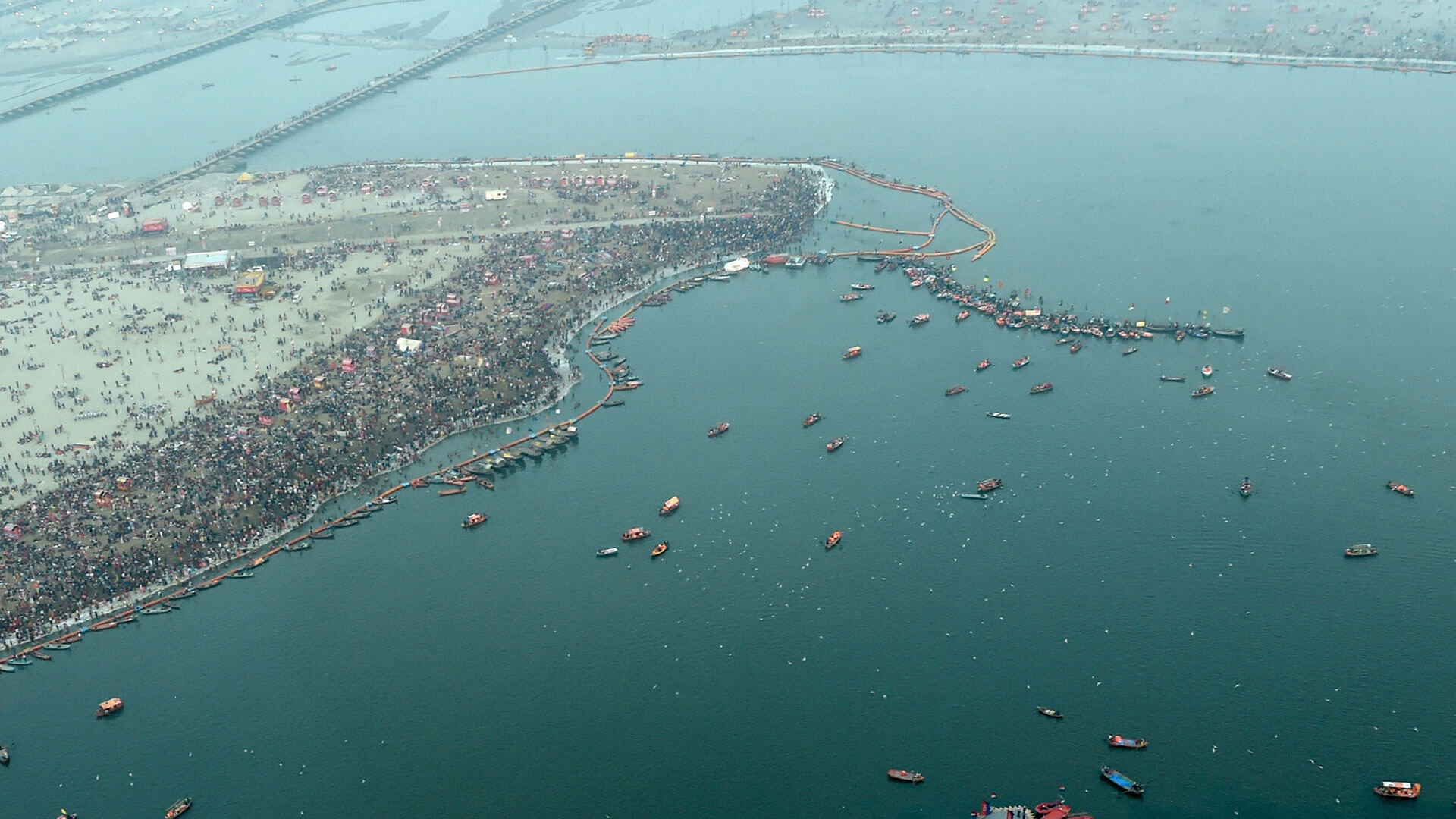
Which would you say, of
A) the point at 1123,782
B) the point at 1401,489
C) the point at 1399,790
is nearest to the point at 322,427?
the point at 1123,782

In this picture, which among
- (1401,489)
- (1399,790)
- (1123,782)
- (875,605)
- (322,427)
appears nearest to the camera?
(1399,790)

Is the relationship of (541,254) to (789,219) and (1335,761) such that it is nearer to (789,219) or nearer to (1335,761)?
(789,219)

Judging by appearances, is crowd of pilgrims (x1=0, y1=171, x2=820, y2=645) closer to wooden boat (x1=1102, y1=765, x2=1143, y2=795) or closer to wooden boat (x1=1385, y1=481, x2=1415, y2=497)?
wooden boat (x1=1102, y1=765, x2=1143, y2=795)

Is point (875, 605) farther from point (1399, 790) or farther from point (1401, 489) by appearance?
point (1401, 489)

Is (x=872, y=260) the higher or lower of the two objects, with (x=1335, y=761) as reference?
higher

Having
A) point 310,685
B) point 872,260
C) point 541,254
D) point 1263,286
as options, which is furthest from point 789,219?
point 310,685

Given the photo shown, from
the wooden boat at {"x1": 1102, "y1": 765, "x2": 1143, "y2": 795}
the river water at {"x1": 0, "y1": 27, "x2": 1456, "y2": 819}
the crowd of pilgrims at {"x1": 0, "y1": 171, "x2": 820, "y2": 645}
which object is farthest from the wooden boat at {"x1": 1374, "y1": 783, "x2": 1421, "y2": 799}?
the crowd of pilgrims at {"x1": 0, "y1": 171, "x2": 820, "y2": 645}
